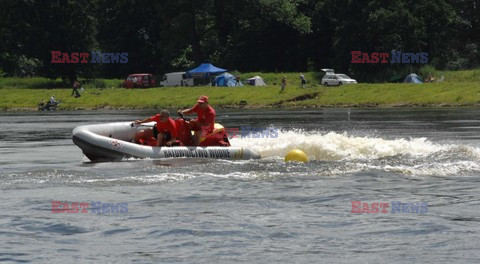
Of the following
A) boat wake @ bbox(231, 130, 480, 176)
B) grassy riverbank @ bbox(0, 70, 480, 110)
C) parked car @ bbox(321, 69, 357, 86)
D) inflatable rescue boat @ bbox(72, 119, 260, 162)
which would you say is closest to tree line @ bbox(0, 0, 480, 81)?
parked car @ bbox(321, 69, 357, 86)

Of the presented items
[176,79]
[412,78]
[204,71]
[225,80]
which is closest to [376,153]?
[412,78]

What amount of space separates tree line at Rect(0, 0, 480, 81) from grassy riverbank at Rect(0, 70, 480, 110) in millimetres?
4435

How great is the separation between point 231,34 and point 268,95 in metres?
21.6

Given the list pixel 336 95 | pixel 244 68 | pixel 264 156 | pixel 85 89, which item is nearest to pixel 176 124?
pixel 264 156

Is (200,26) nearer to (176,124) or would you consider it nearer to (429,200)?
(176,124)

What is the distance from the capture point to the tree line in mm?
71562

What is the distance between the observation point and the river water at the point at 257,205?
499 inches

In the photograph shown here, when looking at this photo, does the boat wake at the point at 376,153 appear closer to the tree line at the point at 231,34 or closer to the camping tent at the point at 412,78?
the camping tent at the point at 412,78

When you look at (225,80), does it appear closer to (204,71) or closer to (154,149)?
(204,71)

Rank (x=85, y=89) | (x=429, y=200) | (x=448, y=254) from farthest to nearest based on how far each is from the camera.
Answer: (x=85, y=89) < (x=429, y=200) < (x=448, y=254)

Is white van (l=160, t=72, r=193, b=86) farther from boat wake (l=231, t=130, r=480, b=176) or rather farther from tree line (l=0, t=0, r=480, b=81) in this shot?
boat wake (l=231, t=130, r=480, b=176)

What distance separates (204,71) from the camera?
71.8 metres

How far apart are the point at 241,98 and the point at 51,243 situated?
48456mm

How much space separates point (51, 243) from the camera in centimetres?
1316
